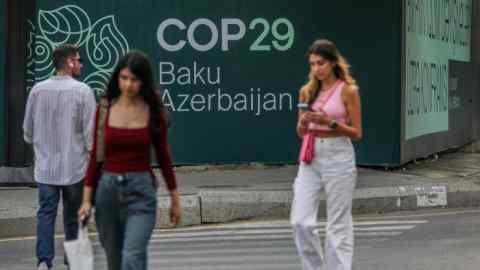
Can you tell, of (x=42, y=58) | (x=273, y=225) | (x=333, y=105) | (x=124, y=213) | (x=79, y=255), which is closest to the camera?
(x=124, y=213)

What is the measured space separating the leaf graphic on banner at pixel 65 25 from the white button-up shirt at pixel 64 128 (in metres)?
6.49

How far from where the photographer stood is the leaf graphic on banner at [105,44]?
598 inches

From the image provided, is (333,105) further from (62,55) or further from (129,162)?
(62,55)

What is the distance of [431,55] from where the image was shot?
58.5ft

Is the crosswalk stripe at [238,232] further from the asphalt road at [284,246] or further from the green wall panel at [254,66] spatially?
the green wall panel at [254,66]

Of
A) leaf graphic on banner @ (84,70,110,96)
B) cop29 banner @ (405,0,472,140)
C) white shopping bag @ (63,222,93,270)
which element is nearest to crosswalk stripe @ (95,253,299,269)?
white shopping bag @ (63,222,93,270)

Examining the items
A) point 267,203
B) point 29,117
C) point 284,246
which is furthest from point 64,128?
point 267,203

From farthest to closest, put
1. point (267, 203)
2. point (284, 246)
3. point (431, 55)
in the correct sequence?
point (431, 55) → point (267, 203) → point (284, 246)

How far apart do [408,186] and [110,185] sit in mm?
7785

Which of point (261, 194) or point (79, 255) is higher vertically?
point (79, 255)

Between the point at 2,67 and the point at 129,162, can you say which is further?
the point at 2,67

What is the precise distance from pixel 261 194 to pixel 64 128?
15.0ft

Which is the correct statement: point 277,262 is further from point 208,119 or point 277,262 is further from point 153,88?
point 208,119

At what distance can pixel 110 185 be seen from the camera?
6582 mm
